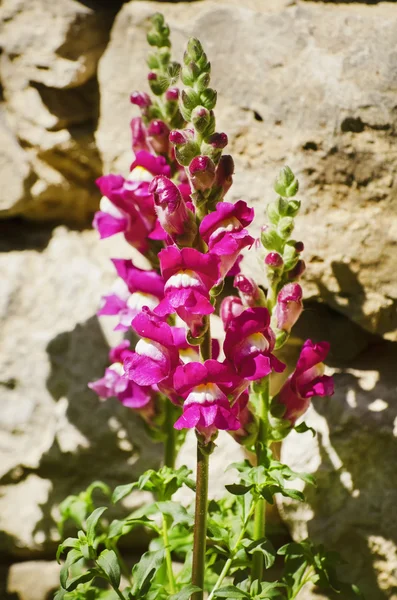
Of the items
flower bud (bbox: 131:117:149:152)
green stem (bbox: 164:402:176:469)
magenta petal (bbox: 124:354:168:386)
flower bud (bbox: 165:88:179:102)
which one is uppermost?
flower bud (bbox: 165:88:179:102)

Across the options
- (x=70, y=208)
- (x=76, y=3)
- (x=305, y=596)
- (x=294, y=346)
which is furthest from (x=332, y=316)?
(x=76, y=3)

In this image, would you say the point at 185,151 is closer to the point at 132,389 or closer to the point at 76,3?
the point at 132,389

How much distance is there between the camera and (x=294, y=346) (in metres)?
2.07

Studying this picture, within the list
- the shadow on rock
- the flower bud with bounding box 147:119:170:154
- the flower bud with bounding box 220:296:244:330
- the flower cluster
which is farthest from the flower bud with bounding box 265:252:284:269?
the shadow on rock

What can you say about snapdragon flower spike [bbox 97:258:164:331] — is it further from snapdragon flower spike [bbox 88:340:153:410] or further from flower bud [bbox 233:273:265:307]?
flower bud [bbox 233:273:265:307]

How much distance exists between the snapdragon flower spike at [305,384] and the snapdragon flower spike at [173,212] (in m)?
0.49

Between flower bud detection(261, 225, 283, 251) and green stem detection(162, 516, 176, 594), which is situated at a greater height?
flower bud detection(261, 225, 283, 251)

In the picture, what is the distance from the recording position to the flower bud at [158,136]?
5.82 ft

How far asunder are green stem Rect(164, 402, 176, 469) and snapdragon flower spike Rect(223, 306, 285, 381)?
1.67 feet

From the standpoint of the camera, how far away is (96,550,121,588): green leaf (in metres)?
1.40

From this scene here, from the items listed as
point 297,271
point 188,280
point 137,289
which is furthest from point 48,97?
point 188,280

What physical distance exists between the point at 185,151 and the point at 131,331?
1062 millimetres

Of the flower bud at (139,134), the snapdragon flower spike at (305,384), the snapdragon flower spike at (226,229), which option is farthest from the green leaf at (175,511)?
the flower bud at (139,134)

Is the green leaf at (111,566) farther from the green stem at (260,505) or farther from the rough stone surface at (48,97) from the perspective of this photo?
the rough stone surface at (48,97)
